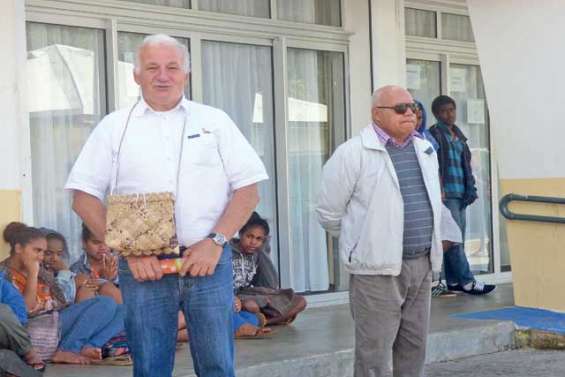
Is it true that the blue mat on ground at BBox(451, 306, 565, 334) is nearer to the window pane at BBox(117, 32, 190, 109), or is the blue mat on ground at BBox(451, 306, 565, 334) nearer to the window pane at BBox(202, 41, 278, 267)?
the window pane at BBox(202, 41, 278, 267)

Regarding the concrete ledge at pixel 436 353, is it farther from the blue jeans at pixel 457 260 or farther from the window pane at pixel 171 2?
the window pane at pixel 171 2

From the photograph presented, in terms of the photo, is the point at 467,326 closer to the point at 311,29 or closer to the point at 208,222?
the point at 311,29

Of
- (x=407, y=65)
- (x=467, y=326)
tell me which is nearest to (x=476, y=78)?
(x=407, y=65)

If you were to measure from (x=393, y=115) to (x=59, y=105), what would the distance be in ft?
11.2

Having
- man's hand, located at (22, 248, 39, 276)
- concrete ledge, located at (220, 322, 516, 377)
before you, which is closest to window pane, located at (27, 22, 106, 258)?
man's hand, located at (22, 248, 39, 276)

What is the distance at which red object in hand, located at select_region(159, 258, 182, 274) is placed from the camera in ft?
14.7

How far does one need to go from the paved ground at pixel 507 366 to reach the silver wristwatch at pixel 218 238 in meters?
4.01

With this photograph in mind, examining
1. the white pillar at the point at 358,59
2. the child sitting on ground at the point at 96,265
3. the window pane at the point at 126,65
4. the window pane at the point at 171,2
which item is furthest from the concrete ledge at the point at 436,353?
the window pane at the point at 171,2

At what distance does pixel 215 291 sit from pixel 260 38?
5899 mm

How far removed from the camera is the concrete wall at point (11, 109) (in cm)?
784

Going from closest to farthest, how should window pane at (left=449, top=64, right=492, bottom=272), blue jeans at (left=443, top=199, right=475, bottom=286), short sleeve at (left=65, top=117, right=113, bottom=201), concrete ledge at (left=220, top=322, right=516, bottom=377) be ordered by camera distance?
1. short sleeve at (left=65, top=117, right=113, bottom=201)
2. concrete ledge at (left=220, top=322, right=516, bottom=377)
3. blue jeans at (left=443, top=199, right=475, bottom=286)
4. window pane at (left=449, top=64, right=492, bottom=272)

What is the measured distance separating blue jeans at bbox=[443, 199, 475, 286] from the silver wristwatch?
6870 millimetres

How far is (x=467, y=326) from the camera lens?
9125 millimetres

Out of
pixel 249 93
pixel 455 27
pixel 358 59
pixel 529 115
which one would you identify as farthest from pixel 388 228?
pixel 455 27
